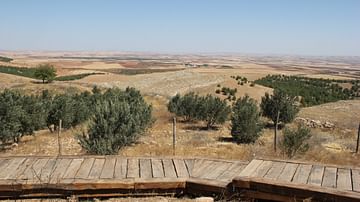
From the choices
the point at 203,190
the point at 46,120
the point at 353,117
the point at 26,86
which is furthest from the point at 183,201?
the point at 26,86

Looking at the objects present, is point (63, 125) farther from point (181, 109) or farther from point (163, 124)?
point (181, 109)

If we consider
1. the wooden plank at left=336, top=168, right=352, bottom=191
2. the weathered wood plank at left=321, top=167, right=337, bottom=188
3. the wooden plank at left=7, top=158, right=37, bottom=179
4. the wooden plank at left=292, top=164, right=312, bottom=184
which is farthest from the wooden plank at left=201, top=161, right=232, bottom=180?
the wooden plank at left=7, top=158, right=37, bottom=179

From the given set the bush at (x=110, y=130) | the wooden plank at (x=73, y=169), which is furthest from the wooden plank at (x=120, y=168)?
the bush at (x=110, y=130)

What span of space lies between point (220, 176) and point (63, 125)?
1657cm

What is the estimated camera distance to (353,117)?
31.6 metres

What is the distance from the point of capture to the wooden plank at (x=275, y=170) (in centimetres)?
586

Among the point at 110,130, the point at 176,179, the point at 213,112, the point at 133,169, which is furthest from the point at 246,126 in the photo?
the point at 176,179

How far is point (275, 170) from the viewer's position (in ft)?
20.3

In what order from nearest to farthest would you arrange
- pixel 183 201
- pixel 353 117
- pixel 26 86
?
pixel 183 201
pixel 353 117
pixel 26 86

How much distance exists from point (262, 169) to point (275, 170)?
0.71 feet

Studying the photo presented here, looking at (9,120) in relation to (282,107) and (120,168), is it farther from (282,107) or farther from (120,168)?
(282,107)

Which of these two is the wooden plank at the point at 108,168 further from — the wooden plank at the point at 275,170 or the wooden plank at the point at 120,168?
the wooden plank at the point at 275,170

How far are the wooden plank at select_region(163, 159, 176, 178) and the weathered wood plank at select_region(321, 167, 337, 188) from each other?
7.99ft

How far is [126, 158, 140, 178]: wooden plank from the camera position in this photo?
6336 mm
